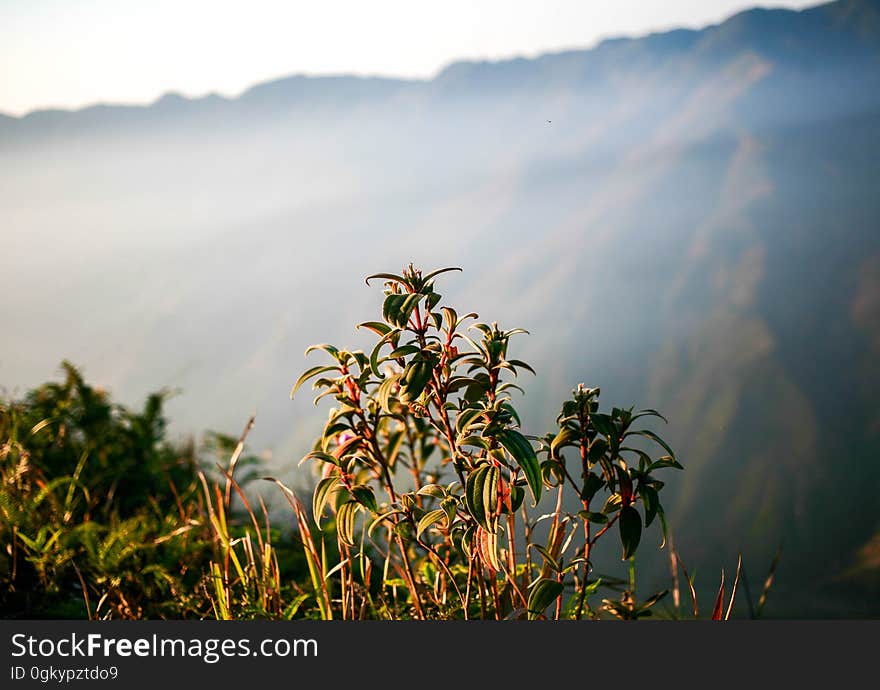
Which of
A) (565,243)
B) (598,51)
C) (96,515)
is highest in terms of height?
(598,51)

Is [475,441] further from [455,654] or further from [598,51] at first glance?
[598,51]

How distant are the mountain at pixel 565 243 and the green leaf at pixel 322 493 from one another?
1.19 m

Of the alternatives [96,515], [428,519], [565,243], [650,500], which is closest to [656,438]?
[650,500]

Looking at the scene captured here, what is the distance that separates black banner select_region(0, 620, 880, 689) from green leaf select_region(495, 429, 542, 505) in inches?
10.8

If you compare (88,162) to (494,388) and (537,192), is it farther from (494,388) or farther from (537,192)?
(494,388)

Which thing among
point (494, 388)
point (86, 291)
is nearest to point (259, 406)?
point (86, 291)

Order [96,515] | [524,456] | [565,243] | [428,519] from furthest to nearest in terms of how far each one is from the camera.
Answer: [565,243] < [96,515] < [428,519] < [524,456]

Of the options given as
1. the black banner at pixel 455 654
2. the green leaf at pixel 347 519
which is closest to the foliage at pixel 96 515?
the black banner at pixel 455 654

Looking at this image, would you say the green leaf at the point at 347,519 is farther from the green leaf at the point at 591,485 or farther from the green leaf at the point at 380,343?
the green leaf at the point at 591,485

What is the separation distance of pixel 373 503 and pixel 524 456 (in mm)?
234

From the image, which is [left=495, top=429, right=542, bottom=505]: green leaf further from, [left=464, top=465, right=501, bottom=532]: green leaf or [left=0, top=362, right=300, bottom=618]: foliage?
[left=0, top=362, right=300, bottom=618]: foliage

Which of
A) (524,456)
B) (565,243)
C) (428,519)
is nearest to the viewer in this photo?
(524,456)

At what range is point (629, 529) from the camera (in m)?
0.97

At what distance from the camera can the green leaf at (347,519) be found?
1031mm
